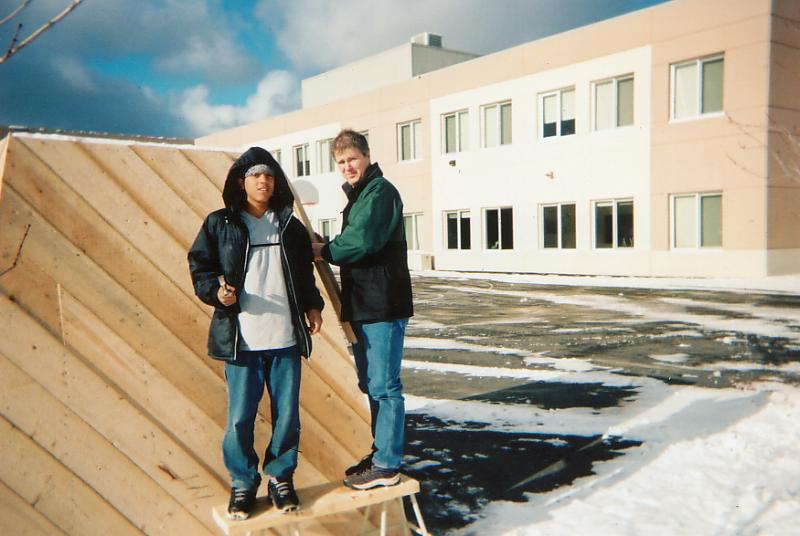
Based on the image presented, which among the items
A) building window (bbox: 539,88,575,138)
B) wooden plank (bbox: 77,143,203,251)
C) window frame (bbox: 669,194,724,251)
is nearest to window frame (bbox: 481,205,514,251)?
building window (bbox: 539,88,575,138)

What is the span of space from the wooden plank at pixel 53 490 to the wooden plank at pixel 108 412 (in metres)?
0.24

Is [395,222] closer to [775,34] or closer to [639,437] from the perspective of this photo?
[639,437]

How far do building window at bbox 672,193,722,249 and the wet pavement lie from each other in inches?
162

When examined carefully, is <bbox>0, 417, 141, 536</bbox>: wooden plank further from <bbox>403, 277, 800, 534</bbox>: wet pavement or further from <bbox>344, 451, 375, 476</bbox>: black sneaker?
<bbox>403, 277, 800, 534</bbox>: wet pavement

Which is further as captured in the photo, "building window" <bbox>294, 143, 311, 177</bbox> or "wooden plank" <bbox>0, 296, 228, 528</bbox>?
"building window" <bbox>294, 143, 311, 177</bbox>

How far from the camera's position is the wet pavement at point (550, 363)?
16.1 feet

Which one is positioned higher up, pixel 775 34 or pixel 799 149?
pixel 775 34

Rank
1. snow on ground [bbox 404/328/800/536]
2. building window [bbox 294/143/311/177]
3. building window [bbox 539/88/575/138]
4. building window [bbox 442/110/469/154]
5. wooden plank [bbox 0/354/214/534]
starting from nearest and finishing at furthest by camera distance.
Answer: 1. wooden plank [bbox 0/354/214/534]
2. snow on ground [bbox 404/328/800/536]
3. building window [bbox 539/88/575/138]
4. building window [bbox 442/110/469/154]
5. building window [bbox 294/143/311/177]

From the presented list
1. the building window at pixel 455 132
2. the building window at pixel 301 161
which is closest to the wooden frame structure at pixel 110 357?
the building window at pixel 455 132

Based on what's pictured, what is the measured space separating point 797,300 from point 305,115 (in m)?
25.9

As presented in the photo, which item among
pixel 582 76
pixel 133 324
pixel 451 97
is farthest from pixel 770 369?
pixel 451 97

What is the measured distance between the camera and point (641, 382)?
7391 millimetres

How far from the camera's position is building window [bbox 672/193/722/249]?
19.5m

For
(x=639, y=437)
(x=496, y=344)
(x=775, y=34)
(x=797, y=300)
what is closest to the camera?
(x=639, y=437)
